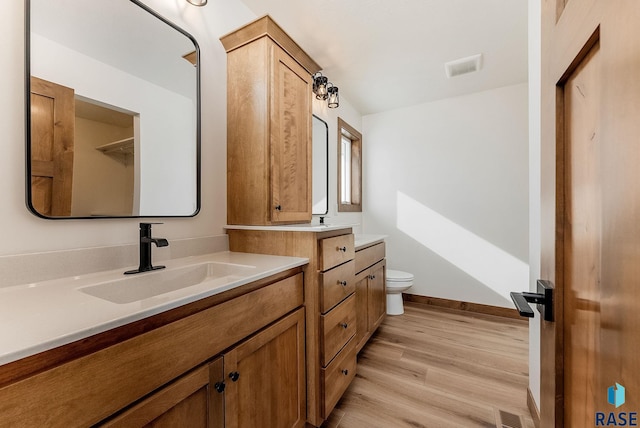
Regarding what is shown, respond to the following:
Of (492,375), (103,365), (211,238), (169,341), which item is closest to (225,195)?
(211,238)

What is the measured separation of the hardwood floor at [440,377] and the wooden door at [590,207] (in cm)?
108

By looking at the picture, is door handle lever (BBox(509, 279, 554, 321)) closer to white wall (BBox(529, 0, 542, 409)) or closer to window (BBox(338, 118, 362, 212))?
white wall (BBox(529, 0, 542, 409))

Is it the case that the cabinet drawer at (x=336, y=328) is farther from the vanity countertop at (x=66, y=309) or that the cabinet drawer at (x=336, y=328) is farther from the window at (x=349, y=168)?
the window at (x=349, y=168)

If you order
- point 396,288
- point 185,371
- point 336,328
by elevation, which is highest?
point 185,371

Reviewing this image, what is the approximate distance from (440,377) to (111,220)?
2.06m

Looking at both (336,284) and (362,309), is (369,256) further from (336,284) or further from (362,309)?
(336,284)

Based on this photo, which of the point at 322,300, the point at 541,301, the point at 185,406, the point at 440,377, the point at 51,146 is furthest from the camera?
the point at 440,377

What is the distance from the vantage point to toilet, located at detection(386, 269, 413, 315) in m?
2.61

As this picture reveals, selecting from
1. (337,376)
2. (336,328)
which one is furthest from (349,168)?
(337,376)

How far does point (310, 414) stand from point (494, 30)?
2.69 m

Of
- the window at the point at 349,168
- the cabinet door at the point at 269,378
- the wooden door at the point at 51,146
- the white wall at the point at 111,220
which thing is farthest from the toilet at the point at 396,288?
the wooden door at the point at 51,146

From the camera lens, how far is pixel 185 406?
74 cm

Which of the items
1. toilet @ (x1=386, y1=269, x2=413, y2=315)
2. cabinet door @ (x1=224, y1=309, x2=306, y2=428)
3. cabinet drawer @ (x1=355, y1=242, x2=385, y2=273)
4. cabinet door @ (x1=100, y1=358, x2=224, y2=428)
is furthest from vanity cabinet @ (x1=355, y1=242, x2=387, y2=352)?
cabinet door @ (x1=100, y1=358, x2=224, y2=428)

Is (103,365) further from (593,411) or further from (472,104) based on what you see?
(472,104)
